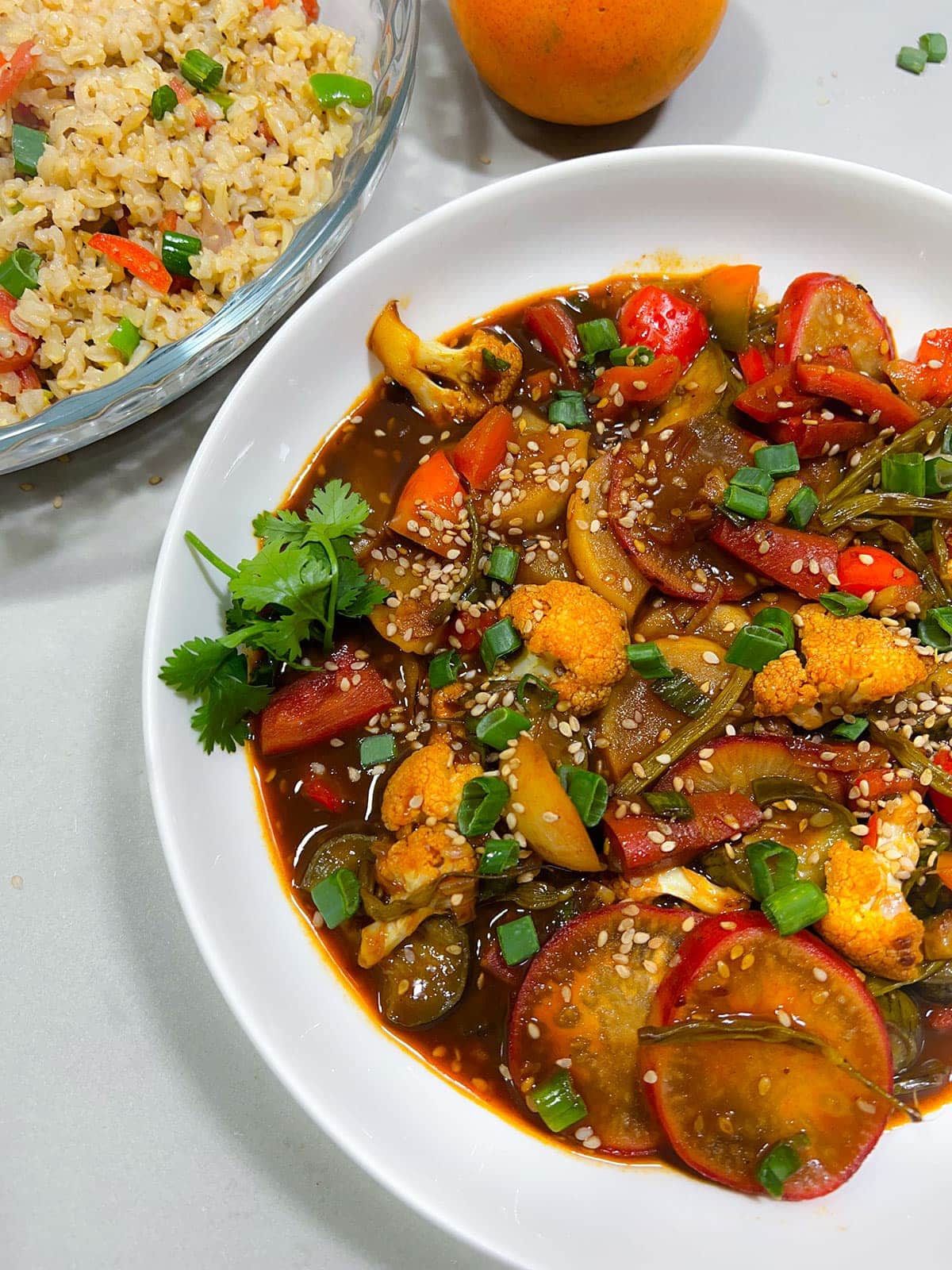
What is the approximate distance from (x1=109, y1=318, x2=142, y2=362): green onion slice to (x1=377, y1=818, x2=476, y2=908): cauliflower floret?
4.52 feet

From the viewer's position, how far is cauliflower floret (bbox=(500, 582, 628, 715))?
2160 millimetres

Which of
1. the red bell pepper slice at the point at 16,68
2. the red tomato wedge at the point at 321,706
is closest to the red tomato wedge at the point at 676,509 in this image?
the red tomato wedge at the point at 321,706

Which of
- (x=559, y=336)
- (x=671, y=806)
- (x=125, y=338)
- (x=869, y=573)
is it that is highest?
(x=559, y=336)

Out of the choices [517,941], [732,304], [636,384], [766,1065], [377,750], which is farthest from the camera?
[732,304]

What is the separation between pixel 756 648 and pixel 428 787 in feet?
2.73

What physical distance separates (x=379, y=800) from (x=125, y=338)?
4.27 ft

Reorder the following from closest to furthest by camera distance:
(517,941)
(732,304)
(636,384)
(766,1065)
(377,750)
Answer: (766,1065) < (517,941) < (377,750) < (636,384) < (732,304)

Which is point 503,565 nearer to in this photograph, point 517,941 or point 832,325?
point 517,941

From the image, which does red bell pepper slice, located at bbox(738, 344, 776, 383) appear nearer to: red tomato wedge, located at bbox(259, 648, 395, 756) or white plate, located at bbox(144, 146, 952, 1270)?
white plate, located at bbox(144, 146, 952, 1270)

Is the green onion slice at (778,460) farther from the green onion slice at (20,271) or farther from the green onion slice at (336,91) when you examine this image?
the green onion slice at (20,271)

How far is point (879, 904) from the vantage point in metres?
2.11

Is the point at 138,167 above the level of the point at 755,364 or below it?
above

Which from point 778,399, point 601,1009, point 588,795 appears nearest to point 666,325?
point 778,399

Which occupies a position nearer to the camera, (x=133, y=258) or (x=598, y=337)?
(x=133, y=258)
